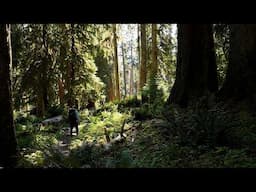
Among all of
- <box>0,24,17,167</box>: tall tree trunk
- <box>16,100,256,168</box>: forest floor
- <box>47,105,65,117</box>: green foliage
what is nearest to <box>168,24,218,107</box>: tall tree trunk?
<box>16,100,256,168</box>: forest floor

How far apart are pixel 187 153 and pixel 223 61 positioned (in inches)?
465

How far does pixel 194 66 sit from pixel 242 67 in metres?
2.14

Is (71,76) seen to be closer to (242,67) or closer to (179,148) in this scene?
(242,67)

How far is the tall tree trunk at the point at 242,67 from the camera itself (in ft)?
31.5

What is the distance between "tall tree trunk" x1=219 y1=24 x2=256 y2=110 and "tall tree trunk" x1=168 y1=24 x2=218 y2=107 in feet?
4.54

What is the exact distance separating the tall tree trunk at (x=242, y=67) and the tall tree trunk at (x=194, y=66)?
1.38 metres

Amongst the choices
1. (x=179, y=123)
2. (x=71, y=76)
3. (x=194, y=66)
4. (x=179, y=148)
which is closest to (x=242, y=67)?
(x=194, y=66)

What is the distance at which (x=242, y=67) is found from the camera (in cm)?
984

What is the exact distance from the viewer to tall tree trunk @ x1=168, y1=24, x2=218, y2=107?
11.6 m

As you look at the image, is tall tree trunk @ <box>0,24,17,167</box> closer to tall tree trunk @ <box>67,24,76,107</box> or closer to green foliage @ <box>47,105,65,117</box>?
tall tree trunk @ <box>67,24,76,107</box>

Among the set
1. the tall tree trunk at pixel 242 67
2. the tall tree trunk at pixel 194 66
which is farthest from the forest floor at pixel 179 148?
the tall tree trunk at pixel 194 66
